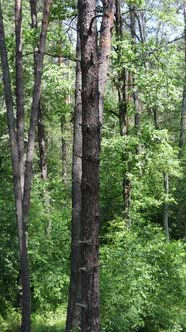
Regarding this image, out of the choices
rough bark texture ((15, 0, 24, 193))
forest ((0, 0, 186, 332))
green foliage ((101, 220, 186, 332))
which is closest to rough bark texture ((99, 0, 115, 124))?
forest ((0, 0, 186, 332))

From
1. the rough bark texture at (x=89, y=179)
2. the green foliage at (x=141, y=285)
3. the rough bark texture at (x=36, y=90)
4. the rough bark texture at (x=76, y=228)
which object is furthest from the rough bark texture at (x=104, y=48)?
the green foliage at (x=141, y=285)

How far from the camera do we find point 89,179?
4621 millimetres

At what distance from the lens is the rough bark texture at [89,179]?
4570 millimetres

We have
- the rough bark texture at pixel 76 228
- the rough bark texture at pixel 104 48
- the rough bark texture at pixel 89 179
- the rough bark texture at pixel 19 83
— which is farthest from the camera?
the rough bark texture at pixel 19 83

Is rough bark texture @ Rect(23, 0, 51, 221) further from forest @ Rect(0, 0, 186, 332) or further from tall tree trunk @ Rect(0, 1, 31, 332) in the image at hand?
tall tree trunk @ Rect(0, 1, 31, 332)

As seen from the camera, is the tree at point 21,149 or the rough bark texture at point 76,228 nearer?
the rough bark texture at point 76,228

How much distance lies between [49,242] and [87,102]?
6920 millimetres

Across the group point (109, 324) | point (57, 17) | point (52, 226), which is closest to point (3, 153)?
point (52, 226)

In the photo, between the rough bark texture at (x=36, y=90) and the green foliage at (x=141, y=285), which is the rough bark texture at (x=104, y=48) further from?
the green foliage at (x=141, y=285)

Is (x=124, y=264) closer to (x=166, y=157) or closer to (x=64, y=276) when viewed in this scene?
(x=64, y=276)

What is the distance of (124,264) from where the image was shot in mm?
9312

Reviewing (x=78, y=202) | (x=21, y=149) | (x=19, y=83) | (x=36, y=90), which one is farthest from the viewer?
(x=21, y=149)

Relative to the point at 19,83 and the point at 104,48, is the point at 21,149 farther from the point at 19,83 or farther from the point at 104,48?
the point at 104,48

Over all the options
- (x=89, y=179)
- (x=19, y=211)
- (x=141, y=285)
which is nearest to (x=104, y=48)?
(x=89, y=179)
